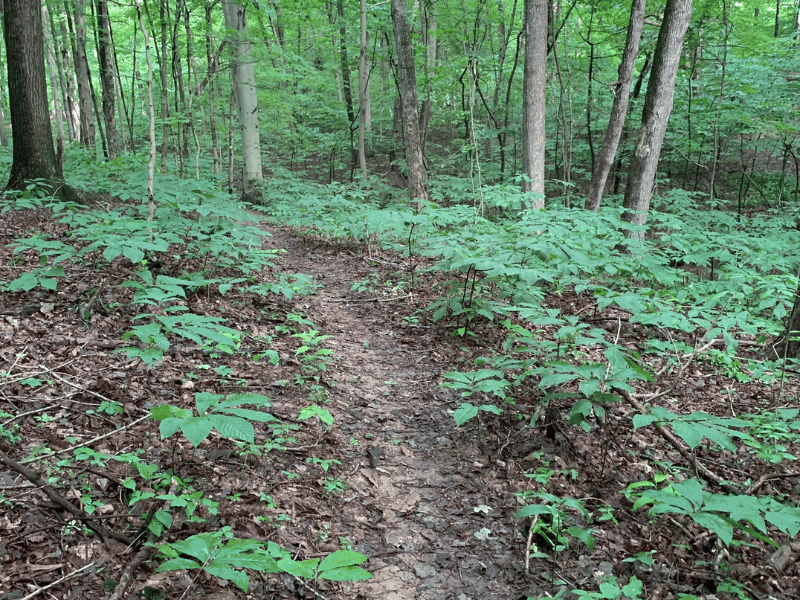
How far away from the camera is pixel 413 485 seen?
9.88 ft

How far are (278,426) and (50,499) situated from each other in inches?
52.1

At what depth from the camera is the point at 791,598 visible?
7.34 feet

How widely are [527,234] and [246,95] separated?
323 inches

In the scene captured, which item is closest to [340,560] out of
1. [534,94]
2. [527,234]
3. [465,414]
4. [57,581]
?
[57,581]

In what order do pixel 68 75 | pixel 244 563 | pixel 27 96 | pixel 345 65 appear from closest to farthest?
pixel 244 563 → pixel 27 96 → pixel 68 75 → pixel 345 65

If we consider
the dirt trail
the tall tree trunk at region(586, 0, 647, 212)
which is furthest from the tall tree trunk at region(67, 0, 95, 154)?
the dirt trail

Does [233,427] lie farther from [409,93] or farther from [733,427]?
[409,93]

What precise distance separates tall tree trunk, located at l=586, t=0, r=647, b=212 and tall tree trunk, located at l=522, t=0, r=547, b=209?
0.91m

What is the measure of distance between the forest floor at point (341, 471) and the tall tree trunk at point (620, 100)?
429 centimetres

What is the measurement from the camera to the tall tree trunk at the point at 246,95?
10.2m

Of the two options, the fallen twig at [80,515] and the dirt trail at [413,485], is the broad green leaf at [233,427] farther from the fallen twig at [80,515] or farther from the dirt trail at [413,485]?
the dirt trail at [413,485]

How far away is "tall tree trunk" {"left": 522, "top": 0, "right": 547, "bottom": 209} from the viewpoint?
7602mm

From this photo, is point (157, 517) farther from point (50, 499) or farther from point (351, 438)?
point (351, 438)

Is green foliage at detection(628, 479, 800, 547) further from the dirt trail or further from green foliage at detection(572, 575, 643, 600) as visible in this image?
the dirt trail
